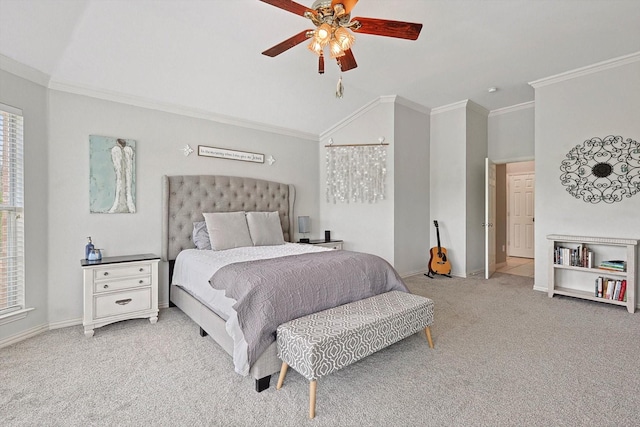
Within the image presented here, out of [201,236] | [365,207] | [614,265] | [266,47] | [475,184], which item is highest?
[266,47]

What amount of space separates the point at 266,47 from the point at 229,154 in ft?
5.07

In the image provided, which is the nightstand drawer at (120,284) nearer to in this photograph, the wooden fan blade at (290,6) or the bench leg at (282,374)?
the bench leg at (282,374)

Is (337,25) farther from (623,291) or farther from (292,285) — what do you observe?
(623,291)

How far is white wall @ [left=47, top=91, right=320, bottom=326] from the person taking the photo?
3.08 metres

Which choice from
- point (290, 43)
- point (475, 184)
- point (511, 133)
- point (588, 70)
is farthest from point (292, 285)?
point (511, 133)

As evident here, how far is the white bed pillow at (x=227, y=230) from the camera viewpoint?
3.65 meters

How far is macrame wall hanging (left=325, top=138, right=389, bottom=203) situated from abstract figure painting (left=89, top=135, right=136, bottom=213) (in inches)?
116

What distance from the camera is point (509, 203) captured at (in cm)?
784

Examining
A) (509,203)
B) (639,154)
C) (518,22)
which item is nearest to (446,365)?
(518,22)

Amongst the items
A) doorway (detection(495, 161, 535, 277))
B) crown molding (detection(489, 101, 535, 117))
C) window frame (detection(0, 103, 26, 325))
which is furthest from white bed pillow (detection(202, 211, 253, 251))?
doorway (detection(495, 161, 535, 277))

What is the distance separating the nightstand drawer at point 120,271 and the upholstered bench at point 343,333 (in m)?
1.91

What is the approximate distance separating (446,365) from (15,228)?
12.5 ft

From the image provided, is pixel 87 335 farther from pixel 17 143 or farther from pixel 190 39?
pixel 190 39

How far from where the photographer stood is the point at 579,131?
4070 millimetres
